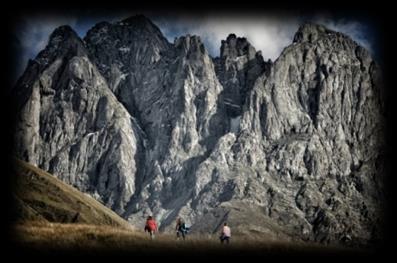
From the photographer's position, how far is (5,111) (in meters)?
23.2

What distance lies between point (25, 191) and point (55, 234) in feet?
103

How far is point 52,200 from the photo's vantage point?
6278 cm

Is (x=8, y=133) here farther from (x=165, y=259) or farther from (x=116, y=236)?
(x=116, y=236)

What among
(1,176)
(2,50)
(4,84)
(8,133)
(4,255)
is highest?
(2,50)

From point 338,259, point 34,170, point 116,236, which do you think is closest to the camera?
point 338,259

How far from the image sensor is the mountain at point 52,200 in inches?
2299

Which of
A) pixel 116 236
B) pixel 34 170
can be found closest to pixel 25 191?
pixel 34 170

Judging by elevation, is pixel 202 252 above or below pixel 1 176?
below

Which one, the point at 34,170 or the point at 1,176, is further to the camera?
the point at 34,170

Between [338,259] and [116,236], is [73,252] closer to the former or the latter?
[116,236]

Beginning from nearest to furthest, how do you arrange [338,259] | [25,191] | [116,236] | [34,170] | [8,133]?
[8,133]
[338,259]
[116,236]
[25,191]
[34,170]

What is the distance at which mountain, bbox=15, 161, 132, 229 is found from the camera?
58406 mm

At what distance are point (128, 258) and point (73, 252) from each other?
2385 millimetres

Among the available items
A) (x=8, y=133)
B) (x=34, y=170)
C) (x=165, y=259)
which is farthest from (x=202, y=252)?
(x=34, y=170)
